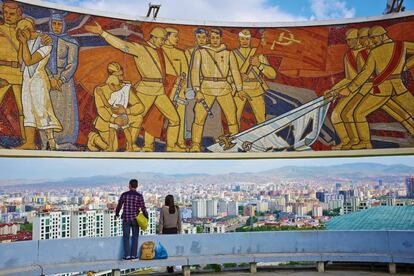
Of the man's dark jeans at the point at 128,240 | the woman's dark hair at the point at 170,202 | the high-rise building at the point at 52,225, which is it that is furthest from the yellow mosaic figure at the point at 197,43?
the man's dark jeans at the point at 128,240

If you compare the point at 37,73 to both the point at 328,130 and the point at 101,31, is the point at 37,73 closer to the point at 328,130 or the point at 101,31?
the point at 101,31

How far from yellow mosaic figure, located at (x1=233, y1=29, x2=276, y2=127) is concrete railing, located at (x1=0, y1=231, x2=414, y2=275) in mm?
3715

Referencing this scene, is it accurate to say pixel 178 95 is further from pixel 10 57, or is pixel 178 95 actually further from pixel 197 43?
pixel 10 57

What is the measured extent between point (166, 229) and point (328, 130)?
16.6 feet

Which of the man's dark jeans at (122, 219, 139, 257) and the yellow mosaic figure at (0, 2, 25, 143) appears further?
the yellow mosaic figure at (0, 2, 25, 143)

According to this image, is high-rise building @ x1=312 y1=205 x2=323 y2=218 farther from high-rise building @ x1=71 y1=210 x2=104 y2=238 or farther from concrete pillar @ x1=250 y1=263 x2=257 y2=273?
high-rise building @ x1=71 y1=210 x2=104 y2=238

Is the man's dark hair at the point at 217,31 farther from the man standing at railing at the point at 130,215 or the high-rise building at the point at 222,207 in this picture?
the man standing at railing at the point at 130,215

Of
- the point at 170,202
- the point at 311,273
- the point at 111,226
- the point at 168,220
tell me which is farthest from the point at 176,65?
the point at 311,273

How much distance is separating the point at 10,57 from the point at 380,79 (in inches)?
325

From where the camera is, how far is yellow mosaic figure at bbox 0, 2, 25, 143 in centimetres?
995

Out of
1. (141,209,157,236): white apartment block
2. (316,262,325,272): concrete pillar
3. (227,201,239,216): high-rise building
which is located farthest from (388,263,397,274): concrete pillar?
(227,201,239,216): high-rise building

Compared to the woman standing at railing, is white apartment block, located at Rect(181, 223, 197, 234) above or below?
below

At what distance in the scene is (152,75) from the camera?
37.2 ft

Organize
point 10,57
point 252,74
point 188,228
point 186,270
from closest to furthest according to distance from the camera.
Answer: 1. point 186,270
2. point 188,228
3. point 10,57
4. point 252,74
